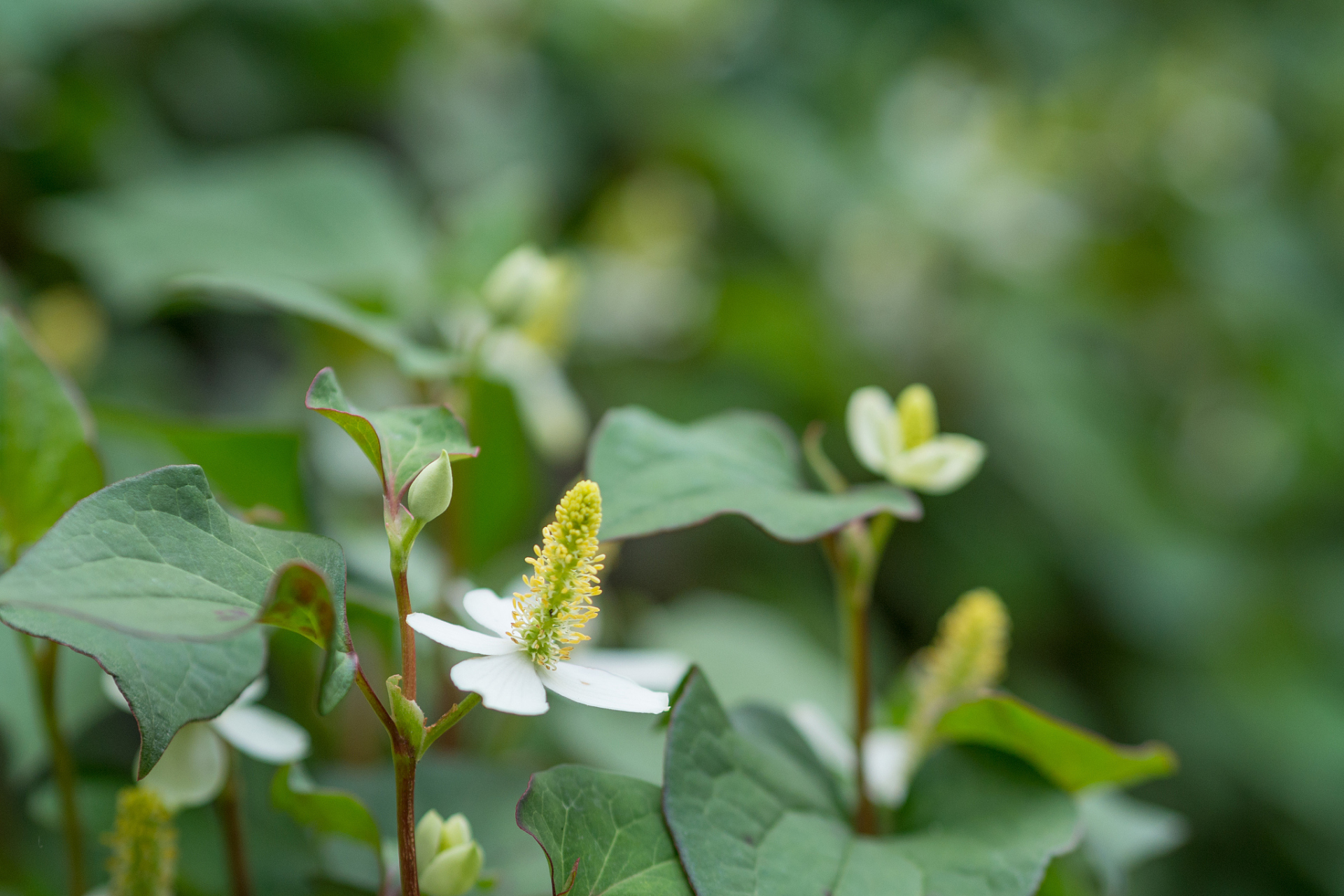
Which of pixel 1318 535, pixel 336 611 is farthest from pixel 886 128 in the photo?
pixel 336 611

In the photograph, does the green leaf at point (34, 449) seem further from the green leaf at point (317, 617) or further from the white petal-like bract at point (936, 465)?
the white petal-like bract at point (936, 465)

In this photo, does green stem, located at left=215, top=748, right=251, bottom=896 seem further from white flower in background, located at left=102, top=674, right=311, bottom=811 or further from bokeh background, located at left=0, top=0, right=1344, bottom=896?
bokeh background, located at left=0, top=0, right=1344, bottom=896

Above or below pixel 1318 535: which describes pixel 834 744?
above

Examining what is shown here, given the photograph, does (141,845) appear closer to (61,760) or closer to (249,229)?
(61,760)

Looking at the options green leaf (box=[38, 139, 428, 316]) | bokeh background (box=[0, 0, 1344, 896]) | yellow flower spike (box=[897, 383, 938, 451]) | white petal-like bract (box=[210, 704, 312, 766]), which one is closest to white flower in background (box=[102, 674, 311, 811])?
white petal-like bract (box=[210, 704, 312, 766])

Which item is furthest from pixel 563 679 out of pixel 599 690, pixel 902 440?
pixel 902 440

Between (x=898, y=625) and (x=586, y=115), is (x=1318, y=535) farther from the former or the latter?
(x=586, y=115)
